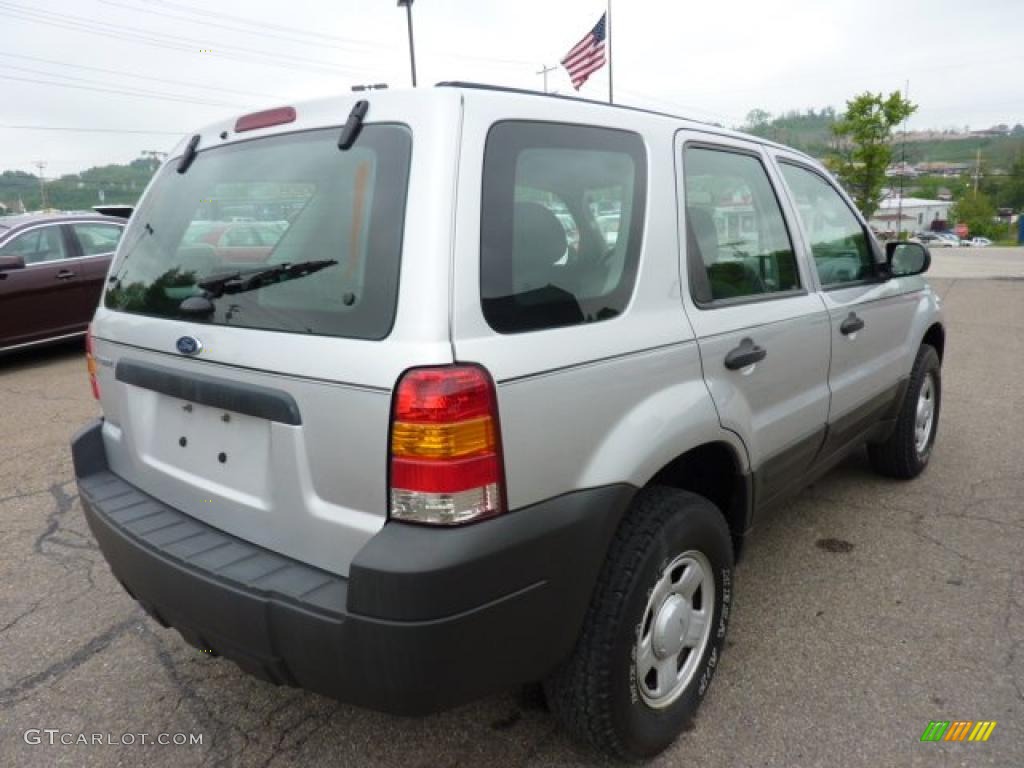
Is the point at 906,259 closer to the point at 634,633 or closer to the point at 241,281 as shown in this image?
the point at 634,633

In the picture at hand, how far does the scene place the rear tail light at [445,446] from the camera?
158 centimetres

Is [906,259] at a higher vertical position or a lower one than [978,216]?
lower

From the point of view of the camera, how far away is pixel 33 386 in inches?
272

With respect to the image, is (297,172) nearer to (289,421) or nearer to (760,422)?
(289,421)

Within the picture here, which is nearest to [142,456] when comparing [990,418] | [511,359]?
[511,359]

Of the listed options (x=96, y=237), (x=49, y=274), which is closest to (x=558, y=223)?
(x=49, y=274)

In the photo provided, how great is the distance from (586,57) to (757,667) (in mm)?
19048

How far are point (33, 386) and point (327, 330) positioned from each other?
655 cm

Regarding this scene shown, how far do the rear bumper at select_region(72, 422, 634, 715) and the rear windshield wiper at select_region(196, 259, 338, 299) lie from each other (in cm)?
65

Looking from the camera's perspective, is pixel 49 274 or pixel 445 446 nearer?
pixel 445 446

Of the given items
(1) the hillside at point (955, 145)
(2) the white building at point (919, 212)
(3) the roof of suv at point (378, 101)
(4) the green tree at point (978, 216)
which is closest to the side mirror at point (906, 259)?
(3) the roof of suv at point (378, 101)

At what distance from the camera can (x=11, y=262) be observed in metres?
7.27

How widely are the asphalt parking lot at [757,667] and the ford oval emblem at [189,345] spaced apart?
3.93 feet

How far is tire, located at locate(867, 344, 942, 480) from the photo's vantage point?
3957 millimetres
